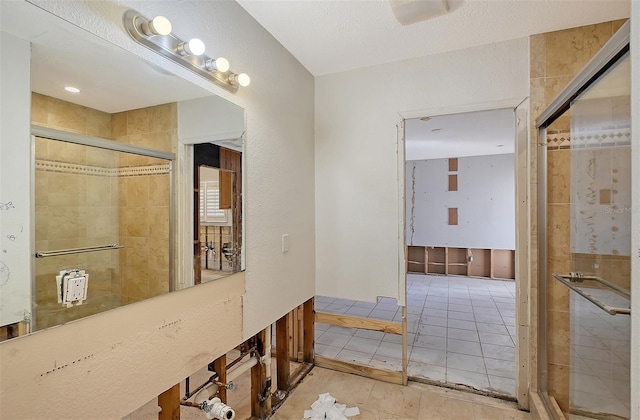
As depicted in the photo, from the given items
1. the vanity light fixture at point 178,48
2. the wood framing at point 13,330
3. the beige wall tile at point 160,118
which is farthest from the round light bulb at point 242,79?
the wood framing at point 13,330

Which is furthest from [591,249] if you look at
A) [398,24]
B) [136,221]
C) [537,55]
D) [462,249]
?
[462,249]

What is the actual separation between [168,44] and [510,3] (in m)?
1.72

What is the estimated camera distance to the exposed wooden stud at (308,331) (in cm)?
241

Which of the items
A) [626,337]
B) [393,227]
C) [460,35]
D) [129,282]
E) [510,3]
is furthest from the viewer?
[393,227]

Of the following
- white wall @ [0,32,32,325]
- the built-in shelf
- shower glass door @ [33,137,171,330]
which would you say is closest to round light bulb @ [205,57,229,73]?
shower glass door @ [33,137,171,330]

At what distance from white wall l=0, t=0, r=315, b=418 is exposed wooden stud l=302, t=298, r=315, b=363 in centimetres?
14

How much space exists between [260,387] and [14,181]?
1679 mm

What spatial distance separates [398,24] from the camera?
1715 mm

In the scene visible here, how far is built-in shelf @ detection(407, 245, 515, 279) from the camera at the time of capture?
19.2 feet

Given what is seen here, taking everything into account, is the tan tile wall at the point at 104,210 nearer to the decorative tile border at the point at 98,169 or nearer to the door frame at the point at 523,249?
the decorative tile border at the point at 98,169

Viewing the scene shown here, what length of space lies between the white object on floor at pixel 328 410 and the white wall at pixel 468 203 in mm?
4981

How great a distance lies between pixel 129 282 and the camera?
103cm

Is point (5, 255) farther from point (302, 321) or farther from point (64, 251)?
point (302, 321)

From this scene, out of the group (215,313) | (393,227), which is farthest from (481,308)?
(215,313)
